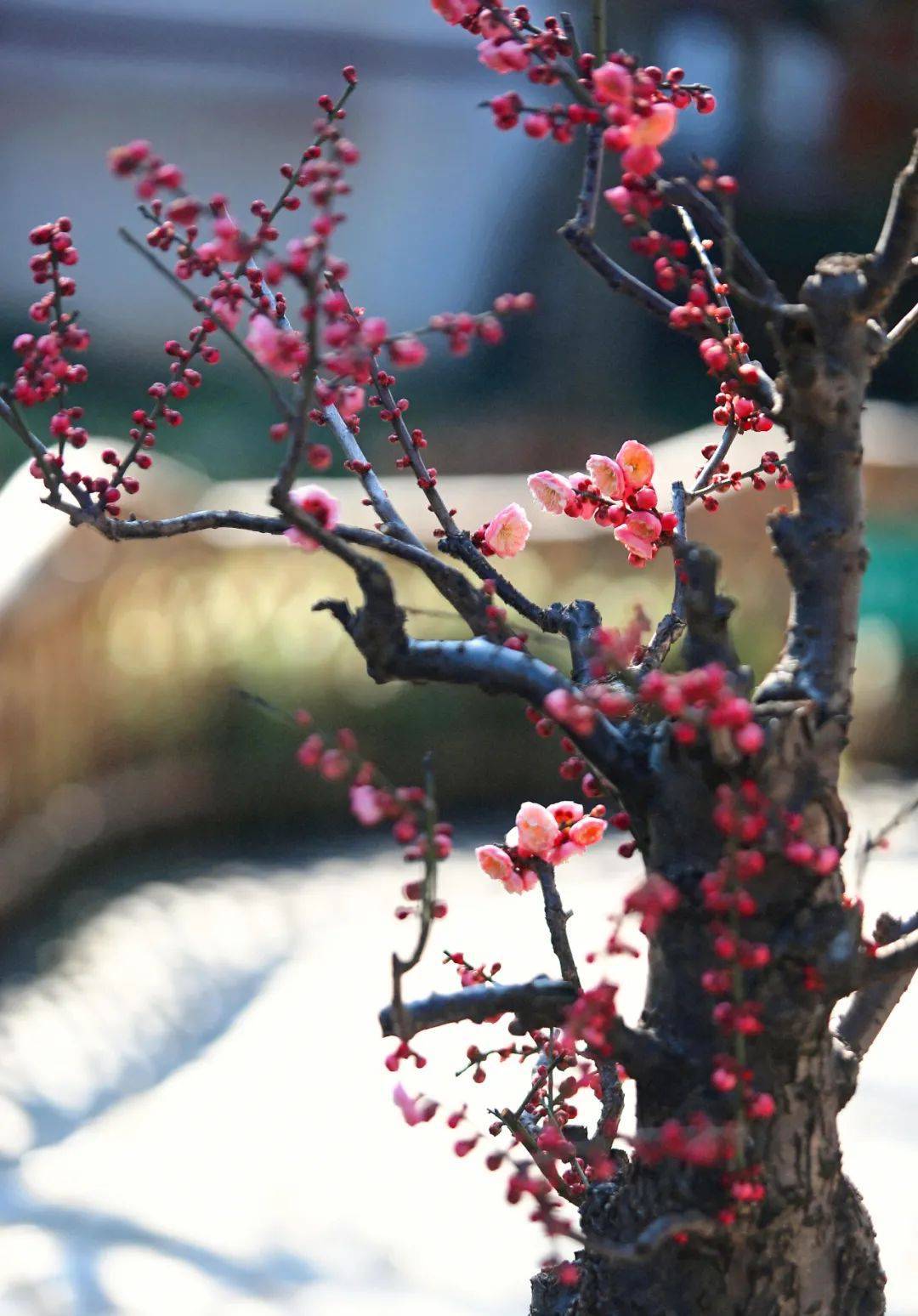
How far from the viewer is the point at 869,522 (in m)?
4.71

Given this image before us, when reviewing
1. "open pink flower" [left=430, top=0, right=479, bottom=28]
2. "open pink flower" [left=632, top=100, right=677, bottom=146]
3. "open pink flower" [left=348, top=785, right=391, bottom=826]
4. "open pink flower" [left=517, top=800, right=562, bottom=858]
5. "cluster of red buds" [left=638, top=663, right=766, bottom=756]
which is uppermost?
"open pink flower" [left=430, top=0, right=479, bottom=28]

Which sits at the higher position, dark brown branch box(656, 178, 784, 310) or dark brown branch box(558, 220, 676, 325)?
dark brown branch box(558, 220, 676, 325)

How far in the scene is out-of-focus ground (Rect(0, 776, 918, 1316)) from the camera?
1.99 metres

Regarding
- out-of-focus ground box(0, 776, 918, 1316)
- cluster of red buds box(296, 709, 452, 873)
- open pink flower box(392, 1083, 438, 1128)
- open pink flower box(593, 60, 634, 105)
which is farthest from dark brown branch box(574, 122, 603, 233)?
out-of-focus ground box(0, 776, 918, 1316)

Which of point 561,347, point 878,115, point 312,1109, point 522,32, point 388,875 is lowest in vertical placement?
point 312,1109

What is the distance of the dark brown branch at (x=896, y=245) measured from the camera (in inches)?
Answer: 28.1

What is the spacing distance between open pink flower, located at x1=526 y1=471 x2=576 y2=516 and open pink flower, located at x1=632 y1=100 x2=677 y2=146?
295 mm

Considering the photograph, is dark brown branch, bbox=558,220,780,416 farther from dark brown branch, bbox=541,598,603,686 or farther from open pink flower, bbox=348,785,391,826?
open pink flower, bbox=348,785,391,826

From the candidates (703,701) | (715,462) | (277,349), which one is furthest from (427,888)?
(715,462)

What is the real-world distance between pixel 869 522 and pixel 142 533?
4.14 meters

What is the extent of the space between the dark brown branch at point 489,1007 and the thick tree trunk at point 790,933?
58mm

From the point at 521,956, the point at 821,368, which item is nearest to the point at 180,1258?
the point at 521,956

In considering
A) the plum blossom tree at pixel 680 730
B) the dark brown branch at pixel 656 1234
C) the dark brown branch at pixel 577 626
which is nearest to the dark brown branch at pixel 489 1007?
the plum blossom tree at pixel 680 730

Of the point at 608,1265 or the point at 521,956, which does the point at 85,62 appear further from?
the point at 608,1265
